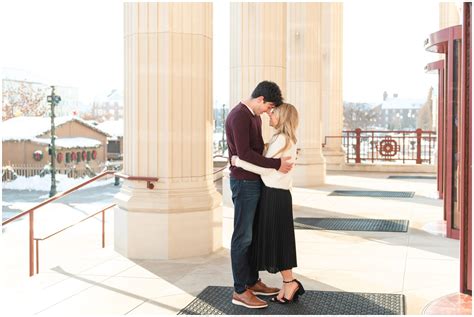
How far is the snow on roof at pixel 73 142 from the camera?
5061 centimetres

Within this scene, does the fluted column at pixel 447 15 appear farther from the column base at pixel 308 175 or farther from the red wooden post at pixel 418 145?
the column base at pixel 308 175

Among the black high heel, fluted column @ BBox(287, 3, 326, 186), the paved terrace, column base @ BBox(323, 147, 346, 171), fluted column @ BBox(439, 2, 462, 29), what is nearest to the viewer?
the black high heel

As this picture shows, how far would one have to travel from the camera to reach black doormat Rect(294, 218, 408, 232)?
9.75m

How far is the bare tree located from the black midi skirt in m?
57.6

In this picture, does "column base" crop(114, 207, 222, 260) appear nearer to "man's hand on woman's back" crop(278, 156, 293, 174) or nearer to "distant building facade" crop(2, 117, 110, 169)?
"man's hand on woman's back" crop(278, 156, 293, 174)

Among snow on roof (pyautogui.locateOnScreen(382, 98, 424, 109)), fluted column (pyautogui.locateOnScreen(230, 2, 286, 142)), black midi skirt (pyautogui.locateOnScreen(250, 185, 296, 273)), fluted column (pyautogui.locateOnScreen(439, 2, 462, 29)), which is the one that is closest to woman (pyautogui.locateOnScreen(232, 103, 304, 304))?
black midi skirt (pyautogui.locateOnScreen(250, 185, 296, 273))

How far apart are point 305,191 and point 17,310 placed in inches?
419

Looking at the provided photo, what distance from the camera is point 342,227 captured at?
9859mm

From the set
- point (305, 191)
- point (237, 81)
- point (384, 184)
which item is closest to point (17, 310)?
point (237, 81)

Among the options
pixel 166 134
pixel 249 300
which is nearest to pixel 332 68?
pixel 166 134

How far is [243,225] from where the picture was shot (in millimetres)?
5457

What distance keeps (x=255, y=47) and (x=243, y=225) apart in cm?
788

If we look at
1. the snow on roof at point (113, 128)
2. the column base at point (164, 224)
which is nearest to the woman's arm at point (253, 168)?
the column base at point (164, 224)

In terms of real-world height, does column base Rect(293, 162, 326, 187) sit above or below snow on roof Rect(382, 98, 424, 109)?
below
